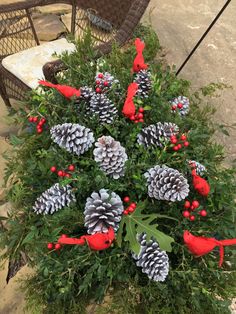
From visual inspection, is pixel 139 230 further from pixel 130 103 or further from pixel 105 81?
pixel 105 81

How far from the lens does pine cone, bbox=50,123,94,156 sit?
48.7 inches

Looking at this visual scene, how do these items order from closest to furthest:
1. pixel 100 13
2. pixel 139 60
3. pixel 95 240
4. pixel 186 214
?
pixel 95 240
pixel 186 214
pixel 139 60
pixel 100 13

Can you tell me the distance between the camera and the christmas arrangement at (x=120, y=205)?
1.12m

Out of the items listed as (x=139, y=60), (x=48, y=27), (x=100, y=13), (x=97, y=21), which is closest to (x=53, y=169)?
(x=139, y=60)

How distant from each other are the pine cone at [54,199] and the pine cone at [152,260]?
285 mm

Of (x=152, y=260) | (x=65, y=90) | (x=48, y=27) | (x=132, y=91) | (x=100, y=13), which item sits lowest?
(x=48, y=27)

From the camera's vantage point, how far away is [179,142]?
1.33 meters

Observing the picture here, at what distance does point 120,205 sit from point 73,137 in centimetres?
29

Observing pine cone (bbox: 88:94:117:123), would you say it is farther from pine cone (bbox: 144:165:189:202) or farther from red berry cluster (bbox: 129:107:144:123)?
pine cone (bbox: 144:165:189:202)

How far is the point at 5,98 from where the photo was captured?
2.54 m

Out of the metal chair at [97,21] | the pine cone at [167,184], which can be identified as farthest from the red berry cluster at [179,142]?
the metal chair at [97,21]

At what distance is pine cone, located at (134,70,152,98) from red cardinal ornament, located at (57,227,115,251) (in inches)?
23.6

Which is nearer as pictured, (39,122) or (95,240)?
(95,240)

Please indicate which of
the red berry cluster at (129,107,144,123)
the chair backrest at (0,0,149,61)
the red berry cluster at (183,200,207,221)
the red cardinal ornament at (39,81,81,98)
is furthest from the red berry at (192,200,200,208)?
the chair backrest at (0,0,149,61)
